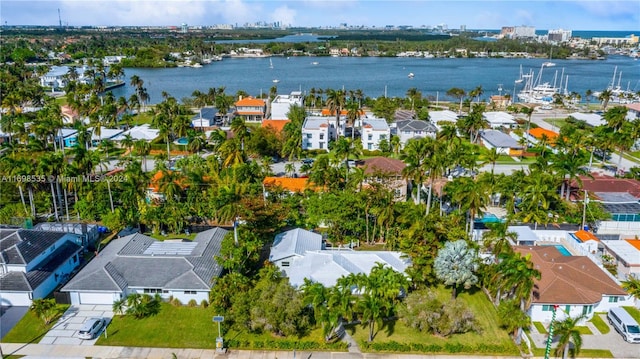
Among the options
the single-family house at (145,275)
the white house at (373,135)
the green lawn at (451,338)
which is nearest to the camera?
the green lawn at (451,338)

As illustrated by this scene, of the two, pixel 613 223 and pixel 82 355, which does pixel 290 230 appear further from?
pixel 613 223

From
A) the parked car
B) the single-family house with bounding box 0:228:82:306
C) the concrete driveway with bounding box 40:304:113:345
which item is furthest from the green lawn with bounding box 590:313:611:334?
the single-family house with bounding box 0:228:82:306

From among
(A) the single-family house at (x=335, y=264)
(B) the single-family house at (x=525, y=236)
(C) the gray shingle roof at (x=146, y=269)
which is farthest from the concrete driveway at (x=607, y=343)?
(C) the gray shingle roof at (x=146, y=269)

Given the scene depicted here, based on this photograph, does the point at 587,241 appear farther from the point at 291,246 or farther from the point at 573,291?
the point at 291,246

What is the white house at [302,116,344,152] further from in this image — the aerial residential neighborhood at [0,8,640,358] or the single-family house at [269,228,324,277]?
the single-family house at [269,228,324,277]

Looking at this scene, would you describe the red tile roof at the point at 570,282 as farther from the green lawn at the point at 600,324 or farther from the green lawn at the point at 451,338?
the green lawn at the point at 451,338

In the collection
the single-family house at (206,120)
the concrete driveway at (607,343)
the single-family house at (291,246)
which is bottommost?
the concrete driveway at (607,343)

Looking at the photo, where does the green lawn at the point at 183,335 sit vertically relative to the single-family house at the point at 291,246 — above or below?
below
